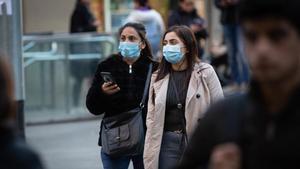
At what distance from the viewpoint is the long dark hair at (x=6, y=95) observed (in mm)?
3275

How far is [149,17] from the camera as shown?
13.7 meters

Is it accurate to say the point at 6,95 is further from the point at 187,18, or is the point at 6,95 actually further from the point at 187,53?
the point at 187,18

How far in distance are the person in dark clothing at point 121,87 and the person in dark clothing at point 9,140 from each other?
3.78 m

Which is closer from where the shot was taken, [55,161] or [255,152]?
[255,152]

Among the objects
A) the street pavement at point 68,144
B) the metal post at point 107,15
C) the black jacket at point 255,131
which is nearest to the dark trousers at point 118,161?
the street pavement at point 68,144

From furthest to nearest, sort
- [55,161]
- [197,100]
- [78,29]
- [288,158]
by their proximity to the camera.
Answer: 1. [78,29]
2. [55,161]
3. [197,100]
4. [288,158]

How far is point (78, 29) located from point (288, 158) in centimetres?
1260

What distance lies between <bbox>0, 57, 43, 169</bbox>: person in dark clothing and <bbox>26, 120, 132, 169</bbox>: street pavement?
6.43 meters

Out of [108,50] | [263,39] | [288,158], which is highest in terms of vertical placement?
[263,39]

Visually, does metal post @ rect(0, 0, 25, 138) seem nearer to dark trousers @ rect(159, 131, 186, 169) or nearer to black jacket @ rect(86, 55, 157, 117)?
black jacket @ rect(86, 55, 157, 117)

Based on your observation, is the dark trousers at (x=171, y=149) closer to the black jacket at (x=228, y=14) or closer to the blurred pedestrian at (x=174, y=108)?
the blurred pedestrian at (x=174, y=108)

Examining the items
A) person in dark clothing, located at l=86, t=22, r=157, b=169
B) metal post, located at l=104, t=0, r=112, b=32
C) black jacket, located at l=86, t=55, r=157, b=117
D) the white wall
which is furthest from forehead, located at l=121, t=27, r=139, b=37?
metal post, located at l=104, t=0, r=112, b=32

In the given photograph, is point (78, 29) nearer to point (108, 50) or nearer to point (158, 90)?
point (108, 50)

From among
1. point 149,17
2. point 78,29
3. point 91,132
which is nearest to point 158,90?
point 91,132
